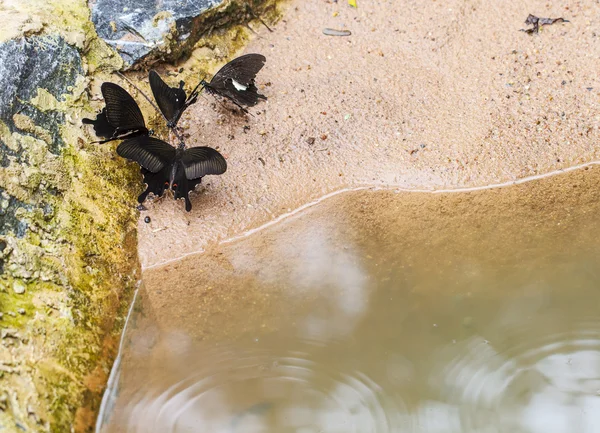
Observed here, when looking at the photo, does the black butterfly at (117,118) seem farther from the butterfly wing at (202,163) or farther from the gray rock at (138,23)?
the gray rock at (138,23)

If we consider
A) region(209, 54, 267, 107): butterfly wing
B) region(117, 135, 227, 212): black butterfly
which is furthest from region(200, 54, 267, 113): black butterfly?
region(117, 135, 227, 212): black butterfly

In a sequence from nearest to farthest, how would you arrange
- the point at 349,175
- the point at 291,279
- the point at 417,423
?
the point at 417,423
the point at 291,279
the point at 349,175

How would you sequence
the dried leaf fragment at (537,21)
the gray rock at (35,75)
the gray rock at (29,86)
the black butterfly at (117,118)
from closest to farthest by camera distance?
1. the gray rock at (29,86)
2. the gray rock at (35,75)
3. the black butterfly at (117,118)
4. the dried leaf fragment at (537,21)

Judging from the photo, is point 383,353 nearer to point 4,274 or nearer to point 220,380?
point 220,380

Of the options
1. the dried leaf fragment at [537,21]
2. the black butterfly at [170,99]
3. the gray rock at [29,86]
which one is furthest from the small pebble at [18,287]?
the dried leaf fragment at [537,21]

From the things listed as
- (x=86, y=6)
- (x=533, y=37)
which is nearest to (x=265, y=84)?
(x=86, y=6)

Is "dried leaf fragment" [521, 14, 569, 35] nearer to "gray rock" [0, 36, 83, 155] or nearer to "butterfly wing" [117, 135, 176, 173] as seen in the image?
"butterfly wing" [117, 135, 176, 173]

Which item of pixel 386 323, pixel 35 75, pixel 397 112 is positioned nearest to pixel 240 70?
pixel 397 112
